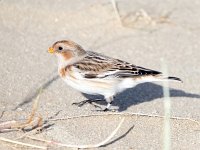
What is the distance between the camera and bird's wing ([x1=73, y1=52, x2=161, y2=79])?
6.25 metres

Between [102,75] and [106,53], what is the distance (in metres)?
1.30

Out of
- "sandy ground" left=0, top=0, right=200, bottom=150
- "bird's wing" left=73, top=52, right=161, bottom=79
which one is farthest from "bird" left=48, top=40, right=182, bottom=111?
"sandy ground" left=0, top=0, right=200, bottom=150

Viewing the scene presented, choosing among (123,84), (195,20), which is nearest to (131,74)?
(123,84)

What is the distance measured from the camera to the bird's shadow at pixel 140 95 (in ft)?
21.8

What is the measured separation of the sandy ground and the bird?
0.20 meters

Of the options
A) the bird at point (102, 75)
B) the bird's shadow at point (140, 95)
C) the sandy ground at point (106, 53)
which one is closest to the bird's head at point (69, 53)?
the bird at point (102, 75)

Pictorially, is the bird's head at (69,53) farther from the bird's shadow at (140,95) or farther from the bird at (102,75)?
the bird's shadow at (140,95)

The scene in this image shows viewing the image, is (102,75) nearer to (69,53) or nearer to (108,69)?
(108,69)

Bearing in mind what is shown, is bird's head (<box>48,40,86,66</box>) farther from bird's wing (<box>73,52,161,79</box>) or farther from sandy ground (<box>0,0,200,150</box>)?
sandy ground (<box>0,0,200,150</box>)

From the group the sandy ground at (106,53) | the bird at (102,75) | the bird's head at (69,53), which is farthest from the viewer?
the bird's head at (69,53)

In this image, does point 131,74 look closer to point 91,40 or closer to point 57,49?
point 57,49

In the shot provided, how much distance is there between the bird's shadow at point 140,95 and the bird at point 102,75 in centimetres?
28

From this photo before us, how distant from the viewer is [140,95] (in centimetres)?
687

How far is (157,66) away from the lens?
24.2 ft
